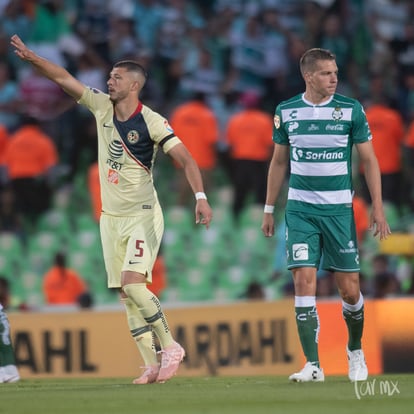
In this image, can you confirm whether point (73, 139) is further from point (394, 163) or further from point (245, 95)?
point (394, 163)

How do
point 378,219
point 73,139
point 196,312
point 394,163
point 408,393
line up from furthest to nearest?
point 73,139
point 394,163
point 196,312
point 378,219
point 408,393

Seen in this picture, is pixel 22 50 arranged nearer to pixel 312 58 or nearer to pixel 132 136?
pixel 132 136

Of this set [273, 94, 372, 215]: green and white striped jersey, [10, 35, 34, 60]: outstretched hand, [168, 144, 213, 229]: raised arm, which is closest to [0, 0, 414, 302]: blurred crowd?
[273, 94, 372, 215]: green and white striped jersey

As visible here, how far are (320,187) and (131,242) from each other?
4.99 ft

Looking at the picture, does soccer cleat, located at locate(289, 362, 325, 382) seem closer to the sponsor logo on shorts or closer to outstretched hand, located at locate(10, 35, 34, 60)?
the sponsor logo on shorts

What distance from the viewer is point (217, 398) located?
29.0 ft

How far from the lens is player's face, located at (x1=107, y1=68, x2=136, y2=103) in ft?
34.2

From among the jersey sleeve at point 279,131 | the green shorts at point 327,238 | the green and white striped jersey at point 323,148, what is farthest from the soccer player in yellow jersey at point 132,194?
the green shorts at point 327,238

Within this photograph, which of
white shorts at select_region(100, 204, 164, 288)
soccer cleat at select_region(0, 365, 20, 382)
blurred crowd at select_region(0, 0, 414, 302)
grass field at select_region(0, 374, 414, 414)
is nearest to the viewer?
grass field at select_region(0, 374, 414, 414)

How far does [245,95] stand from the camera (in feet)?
59.5

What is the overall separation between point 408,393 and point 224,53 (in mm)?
10942

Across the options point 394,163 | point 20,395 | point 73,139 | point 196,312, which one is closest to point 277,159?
point 20,395

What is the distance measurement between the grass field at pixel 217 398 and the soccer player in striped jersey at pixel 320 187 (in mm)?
643

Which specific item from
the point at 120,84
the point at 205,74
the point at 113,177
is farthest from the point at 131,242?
the point at 205,74
